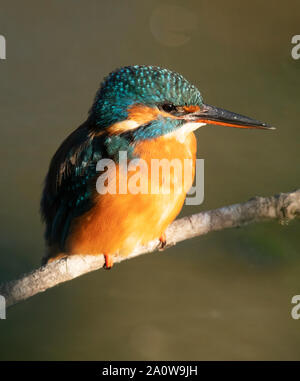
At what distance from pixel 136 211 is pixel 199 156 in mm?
1411

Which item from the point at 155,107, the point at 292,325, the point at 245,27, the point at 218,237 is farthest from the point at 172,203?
the point at 245,27

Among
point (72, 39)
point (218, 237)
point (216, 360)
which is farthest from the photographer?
point (72, 39)

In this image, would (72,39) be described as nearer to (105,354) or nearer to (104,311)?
(104,311)

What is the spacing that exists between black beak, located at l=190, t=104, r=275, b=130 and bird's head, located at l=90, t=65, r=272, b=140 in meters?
0.03

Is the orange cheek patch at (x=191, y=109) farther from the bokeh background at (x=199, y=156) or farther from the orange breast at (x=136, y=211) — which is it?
the bokeh background at (x=199, y=156)

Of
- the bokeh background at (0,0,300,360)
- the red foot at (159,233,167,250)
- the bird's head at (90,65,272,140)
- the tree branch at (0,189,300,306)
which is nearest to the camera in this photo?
the bird's head at (90,65,272,140)

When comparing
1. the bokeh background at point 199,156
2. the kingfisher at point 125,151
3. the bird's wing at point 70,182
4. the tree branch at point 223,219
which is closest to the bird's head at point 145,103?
the kingfisher at point 125,151

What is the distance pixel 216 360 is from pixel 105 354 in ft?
1.81

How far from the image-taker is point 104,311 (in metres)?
3.03

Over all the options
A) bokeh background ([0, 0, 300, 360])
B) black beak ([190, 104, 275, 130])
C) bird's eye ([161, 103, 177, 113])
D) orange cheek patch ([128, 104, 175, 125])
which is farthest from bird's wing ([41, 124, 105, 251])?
bokeh background ([0, 0, 300, 360])

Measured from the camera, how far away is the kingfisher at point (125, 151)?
1.93 meters

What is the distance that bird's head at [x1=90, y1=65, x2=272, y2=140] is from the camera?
1.91 meters

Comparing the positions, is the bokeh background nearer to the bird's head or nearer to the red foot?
the red foot

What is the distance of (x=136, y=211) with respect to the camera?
201 centimetres
